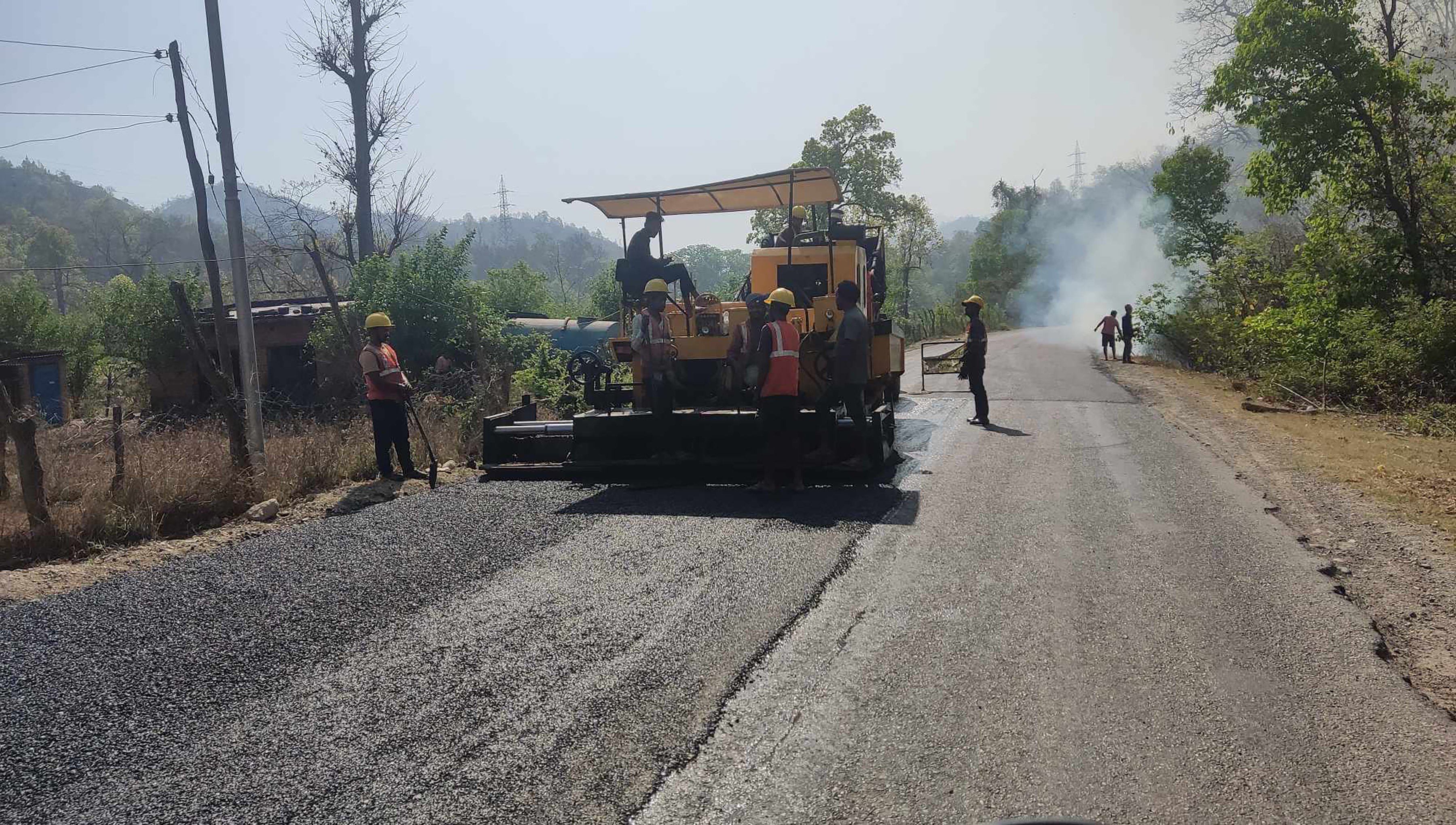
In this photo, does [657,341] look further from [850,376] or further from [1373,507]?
[1373,507]

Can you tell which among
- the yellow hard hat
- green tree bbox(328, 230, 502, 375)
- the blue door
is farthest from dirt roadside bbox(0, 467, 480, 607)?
the blue door

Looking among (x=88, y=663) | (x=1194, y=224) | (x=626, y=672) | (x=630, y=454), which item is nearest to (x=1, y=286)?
(x=630, y=454)

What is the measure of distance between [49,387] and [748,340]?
25822 mm

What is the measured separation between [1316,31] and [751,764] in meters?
16.9

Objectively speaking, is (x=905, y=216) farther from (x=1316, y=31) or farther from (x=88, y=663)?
(x=88, y=663)

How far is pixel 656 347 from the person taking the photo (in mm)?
9633

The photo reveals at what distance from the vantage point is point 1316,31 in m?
15.2

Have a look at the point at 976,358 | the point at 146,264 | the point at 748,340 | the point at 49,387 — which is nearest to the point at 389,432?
the point at 748,340

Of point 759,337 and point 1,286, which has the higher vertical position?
point 1,286

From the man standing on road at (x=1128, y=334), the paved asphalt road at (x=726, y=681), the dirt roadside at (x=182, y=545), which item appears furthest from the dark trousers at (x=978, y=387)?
the man standing on road at (x=1128, y=334)

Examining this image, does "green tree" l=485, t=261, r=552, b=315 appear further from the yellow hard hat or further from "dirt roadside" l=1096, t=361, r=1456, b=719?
"dirt roadside" l=1096, t=361, r=1456, b=719

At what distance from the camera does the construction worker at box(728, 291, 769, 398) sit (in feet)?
29.1

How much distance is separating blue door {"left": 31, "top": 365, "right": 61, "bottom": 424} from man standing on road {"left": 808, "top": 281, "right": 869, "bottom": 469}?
82.7ft

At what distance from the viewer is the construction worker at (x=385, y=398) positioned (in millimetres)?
9812
